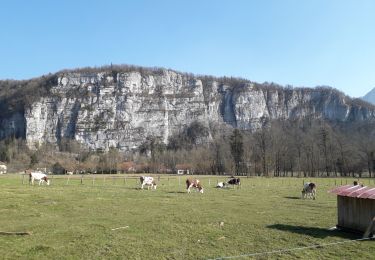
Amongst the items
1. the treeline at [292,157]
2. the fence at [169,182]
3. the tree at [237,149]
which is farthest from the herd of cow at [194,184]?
the tree at [237,149]

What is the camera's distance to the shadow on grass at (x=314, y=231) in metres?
16.5

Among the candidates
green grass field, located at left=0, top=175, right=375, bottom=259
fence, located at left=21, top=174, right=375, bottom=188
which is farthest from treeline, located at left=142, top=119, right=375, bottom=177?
green grass field, located at left=0, top=175, right=375, bottom=259

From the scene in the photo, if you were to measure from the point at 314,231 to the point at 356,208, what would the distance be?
6.50 feet

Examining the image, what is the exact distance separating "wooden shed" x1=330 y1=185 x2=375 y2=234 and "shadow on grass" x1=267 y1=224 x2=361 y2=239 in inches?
17.3

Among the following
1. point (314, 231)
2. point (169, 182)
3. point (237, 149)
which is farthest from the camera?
point (237, 149)

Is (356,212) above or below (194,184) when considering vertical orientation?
below

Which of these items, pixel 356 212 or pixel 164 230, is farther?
pixel 356 212

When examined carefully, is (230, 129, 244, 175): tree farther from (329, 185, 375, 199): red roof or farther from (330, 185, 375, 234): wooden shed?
(330, 185, 375, 234): wooden shed

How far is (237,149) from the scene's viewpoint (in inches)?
5098

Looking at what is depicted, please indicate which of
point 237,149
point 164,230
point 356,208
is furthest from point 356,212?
point 237,149

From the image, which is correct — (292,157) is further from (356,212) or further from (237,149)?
(356,212)

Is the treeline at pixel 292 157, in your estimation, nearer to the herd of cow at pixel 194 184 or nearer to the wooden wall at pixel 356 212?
the herd of cow at pixel 194 184

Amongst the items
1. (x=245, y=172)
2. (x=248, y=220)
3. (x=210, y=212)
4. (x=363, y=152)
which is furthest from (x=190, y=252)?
(x=363, y=152)

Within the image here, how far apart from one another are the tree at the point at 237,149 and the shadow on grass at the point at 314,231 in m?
107
